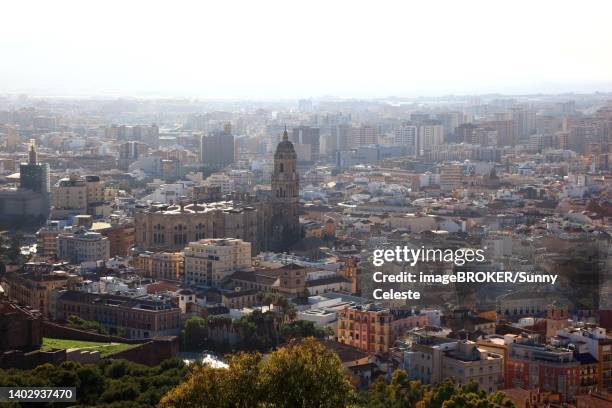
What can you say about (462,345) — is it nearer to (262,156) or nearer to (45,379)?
(45,379)

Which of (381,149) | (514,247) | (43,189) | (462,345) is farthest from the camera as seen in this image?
(381,149)

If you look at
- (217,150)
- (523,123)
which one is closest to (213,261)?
(217,150)

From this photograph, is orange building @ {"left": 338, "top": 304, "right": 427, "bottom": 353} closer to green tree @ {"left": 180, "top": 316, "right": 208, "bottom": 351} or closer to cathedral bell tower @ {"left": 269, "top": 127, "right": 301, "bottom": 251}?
green tree @ {"left": 180, "top": 316, "right": 208, "bottom": 351}

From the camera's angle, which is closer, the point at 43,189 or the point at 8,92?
the point at 43,189

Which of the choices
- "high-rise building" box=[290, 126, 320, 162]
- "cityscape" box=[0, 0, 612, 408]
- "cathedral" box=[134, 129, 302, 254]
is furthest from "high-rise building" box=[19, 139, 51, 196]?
"high-rise building" box=[290, 126, 320, 162]

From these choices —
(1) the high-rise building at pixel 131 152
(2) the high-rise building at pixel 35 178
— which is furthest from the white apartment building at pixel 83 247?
(1) the high-rise building at pixel 131 152

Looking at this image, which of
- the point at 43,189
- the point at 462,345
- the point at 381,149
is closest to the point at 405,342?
the point at 462,345
